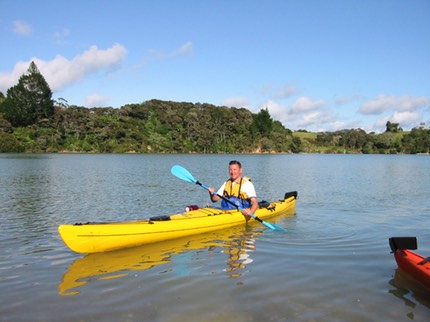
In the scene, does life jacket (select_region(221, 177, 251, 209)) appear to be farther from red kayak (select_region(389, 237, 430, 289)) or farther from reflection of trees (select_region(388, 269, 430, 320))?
reflection of trees (select_region(388, 269, 430, 320))

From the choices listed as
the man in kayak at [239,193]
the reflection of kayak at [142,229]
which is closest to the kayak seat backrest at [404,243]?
the man in kayak at [239,193]

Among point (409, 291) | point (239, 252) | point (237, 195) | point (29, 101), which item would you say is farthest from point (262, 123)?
point (409, 291)

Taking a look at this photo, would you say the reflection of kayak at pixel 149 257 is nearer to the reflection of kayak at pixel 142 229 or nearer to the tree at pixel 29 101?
the reflection of kayak at pixel 142 229

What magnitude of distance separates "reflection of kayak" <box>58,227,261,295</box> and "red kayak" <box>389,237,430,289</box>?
220cm

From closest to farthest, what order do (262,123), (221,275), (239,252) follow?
(221,275) → (239,252) → (262,123)

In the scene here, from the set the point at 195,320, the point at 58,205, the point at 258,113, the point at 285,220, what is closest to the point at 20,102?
the point at 258,113

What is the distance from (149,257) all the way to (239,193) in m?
3.04

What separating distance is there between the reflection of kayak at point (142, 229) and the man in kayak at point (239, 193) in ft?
0.89

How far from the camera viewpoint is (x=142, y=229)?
6652mm

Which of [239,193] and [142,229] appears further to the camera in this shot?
[239,193]

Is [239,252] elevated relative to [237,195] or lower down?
lower down

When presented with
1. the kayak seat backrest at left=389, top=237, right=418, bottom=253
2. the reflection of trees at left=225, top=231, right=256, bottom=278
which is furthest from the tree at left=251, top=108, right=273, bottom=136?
the kayak seat backrest at left=389, top=237, right=418, bottom=253

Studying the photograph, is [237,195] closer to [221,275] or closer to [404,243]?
[221,275]

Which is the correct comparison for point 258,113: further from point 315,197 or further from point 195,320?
point 195,320
